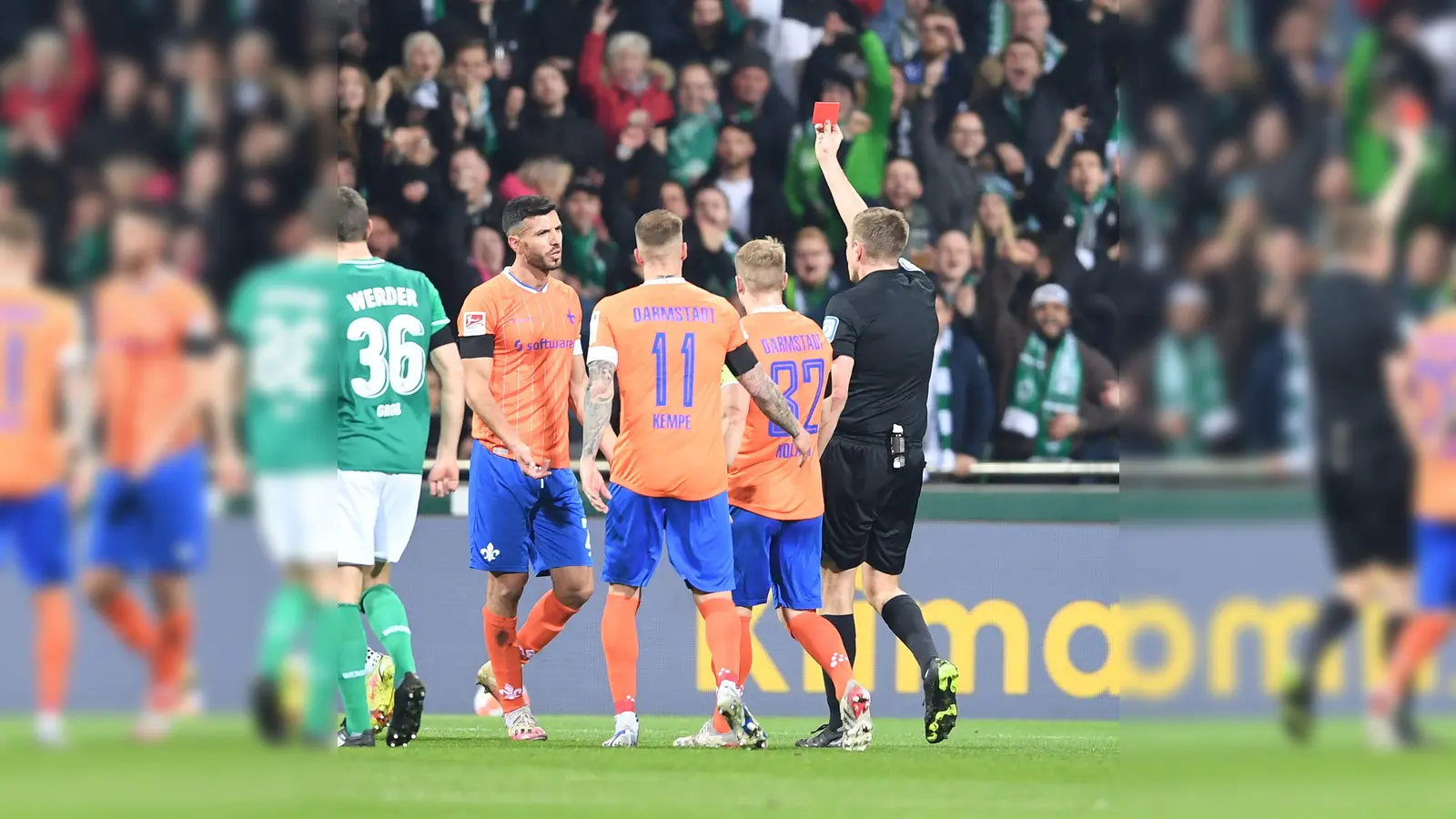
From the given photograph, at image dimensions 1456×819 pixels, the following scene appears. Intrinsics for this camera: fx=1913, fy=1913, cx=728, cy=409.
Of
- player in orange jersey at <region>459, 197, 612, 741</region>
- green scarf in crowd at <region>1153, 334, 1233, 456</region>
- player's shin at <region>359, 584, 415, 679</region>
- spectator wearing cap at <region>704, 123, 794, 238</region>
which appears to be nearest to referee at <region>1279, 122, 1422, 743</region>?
green scarf in crowd at <region>1153, 334, 1233, 456</region>

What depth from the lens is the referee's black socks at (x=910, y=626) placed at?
7227 millimetres

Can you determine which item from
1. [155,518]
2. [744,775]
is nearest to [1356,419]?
[155,518]

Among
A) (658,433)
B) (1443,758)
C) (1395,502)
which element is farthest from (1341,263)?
(658,433)

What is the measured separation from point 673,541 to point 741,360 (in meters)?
0.70

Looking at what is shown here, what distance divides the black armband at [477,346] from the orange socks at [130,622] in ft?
15.3

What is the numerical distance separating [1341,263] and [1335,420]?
28cm

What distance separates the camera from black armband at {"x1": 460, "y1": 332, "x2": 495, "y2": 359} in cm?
723

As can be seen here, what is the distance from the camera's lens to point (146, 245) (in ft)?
8.33

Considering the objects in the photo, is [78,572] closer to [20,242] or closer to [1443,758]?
[20,242]

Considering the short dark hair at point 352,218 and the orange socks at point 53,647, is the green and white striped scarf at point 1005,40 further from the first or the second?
the orange socks at point 53,647

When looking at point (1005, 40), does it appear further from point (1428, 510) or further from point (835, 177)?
point (1428, 510)

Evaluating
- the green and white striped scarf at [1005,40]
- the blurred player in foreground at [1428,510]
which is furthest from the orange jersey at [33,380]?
the green and white striped scarf at [1005,40]

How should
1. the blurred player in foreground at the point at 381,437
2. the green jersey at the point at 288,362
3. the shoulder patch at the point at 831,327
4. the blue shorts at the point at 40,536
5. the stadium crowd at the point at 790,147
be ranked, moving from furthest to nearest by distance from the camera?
the stadium crowd at the point at 790,147 < the shoulder patch at the point at 831,327 < the blurred player in foreground at the point at 381,437 < the blue shorts at the point at 40,536 < the green jersey at the point at 288,362

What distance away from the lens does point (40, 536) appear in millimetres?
2672
